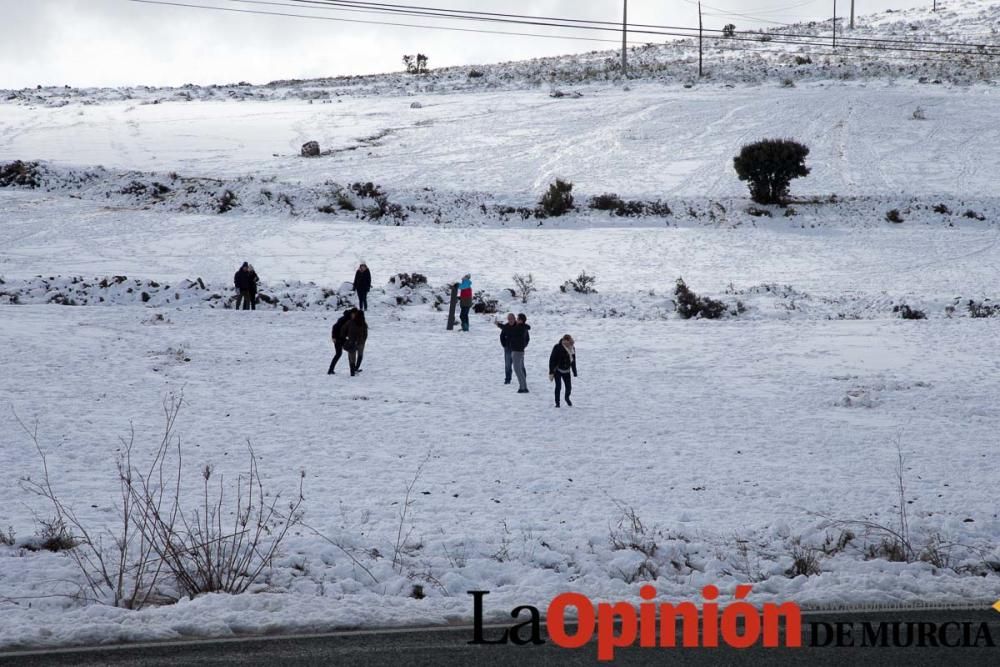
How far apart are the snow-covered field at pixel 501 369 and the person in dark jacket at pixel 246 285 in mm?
938

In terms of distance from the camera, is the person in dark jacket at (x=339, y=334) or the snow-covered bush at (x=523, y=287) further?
the snow-covered bush at (x=523, y=287)

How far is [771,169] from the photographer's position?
42.3 meters

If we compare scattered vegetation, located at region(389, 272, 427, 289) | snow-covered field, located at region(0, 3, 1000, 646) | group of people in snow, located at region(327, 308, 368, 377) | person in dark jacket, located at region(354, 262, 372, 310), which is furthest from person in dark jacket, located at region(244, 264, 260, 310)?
group of people in snow, located at region(327, 308, 368, 377)

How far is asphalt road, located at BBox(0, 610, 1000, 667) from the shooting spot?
6020 mm

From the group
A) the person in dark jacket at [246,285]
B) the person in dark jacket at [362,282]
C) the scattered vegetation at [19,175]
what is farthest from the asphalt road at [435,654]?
the scattered vegetation at [19,175]

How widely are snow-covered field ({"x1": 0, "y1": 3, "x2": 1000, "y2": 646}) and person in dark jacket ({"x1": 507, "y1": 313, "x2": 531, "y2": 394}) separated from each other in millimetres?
462

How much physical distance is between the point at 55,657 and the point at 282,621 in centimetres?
155

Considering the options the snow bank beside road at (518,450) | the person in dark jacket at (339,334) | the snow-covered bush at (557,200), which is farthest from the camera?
the snow-covered bush at (557,200)

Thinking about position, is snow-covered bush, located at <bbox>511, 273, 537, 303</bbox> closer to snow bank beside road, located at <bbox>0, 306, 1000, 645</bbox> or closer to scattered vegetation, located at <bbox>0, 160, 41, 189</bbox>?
snow bank beside road, located at <bbox>0, 306, 1000, 645</bbox>

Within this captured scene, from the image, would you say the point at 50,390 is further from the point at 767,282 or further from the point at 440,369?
the point at 767,282

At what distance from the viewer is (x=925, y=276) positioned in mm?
31516

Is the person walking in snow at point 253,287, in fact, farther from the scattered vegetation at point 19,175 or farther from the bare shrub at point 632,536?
the scattered vegetation at point 19,175

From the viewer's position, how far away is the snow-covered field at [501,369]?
8.57 metres

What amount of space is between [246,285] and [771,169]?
2724cm
